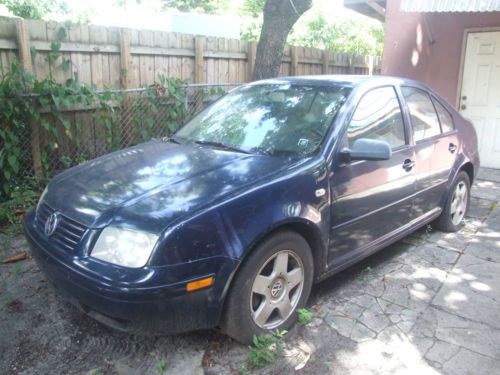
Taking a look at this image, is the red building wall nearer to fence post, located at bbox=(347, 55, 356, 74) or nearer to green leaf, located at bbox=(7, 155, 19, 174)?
fence post, located at bbox=(347, 55, 356, 74)

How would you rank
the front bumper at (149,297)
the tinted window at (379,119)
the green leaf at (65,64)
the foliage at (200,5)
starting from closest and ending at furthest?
the front bumper at (149,297) → the tinted window at (379,119) → the green leaf at (65,64) → the foliage at (200,5)

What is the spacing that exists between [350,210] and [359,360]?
105cm

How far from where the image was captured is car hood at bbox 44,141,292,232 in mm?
2609

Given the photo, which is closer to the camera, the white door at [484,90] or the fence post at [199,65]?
the fence post at [199,65]

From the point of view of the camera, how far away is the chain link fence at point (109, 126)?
5.37 m

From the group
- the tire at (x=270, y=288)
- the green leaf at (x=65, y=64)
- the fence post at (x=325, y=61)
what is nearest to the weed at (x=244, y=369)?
the tire at (x=270, y=288)

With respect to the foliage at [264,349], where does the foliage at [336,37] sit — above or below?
above

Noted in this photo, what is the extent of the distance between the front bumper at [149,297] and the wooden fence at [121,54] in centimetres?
338

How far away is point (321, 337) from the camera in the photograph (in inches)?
122

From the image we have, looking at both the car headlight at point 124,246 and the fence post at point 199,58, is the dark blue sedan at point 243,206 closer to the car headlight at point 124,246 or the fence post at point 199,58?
the car headlight at point 124,246

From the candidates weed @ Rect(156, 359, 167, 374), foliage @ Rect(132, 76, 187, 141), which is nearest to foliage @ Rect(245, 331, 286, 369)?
weed @ Rect(156, 359, 167, 374)

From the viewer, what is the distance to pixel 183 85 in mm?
6555

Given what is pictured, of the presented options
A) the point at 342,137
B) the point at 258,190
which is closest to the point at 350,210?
the point at 342,137

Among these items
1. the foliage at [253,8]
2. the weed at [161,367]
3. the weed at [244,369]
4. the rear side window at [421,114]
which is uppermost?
the foliage at [253,8]
